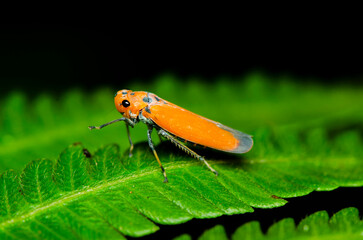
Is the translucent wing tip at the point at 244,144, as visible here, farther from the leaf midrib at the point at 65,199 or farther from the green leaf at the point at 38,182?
the green leaf at the point at 38,182

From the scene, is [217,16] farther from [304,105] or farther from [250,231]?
[250,231]

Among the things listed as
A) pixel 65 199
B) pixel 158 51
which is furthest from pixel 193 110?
pixel 158 51

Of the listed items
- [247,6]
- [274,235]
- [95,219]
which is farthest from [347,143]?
[247,6]

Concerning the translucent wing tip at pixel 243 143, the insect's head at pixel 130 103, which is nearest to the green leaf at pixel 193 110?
the translucent wing tip at pixel 243 143

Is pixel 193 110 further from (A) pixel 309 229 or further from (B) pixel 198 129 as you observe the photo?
(A) pixel 309 229

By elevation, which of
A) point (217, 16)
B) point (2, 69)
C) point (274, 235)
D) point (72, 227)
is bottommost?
point (274, 235)

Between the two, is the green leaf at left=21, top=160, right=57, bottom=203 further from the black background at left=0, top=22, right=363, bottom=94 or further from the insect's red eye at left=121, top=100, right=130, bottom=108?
the black background at left=0, top=22, right=363, bottom=94
